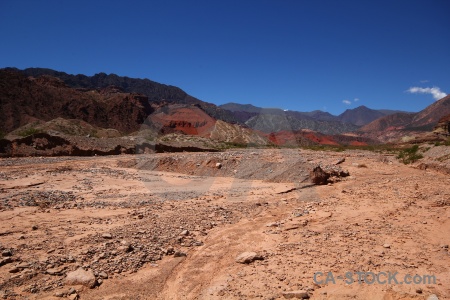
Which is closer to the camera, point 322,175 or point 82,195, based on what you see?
point 82,195

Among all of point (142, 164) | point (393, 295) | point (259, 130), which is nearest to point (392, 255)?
→ point (393, 295)

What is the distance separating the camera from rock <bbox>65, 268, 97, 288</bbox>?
170 inches

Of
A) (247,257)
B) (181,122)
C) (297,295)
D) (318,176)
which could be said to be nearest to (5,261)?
(247,257)

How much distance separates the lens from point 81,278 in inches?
173

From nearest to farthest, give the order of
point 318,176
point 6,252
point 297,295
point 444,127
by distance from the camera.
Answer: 1. point 297,295
2. point 6,252
3. point 318,176
4. point 444,127

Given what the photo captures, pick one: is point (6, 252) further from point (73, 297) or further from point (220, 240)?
point (220, 240)

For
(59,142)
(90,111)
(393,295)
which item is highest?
(90,111)

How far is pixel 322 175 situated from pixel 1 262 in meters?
10.6

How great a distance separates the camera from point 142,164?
17.1m

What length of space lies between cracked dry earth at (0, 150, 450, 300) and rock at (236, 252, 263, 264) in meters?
0.08

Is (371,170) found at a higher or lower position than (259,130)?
lower

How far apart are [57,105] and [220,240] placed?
7784 centimetres

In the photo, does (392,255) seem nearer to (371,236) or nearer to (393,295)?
(371,236)

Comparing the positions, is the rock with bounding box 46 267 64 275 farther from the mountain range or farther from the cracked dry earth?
the mountain range
